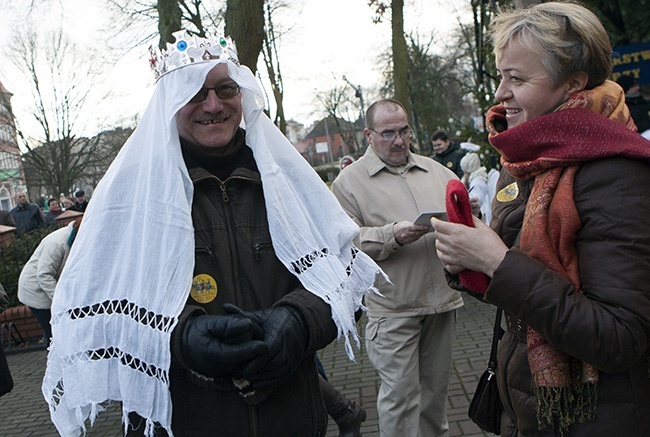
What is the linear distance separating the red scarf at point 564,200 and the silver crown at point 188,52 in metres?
1.04

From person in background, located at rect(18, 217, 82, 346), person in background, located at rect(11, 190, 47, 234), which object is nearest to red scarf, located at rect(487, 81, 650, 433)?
person in background, located at rect(18, 217, 82, 346)

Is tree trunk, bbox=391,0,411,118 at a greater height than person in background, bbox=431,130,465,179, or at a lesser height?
greater

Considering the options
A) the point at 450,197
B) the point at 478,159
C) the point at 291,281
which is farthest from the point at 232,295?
the point at 478,159

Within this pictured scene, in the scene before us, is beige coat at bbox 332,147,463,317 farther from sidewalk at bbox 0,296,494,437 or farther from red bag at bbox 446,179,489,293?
red bag at bbox 446,179,489,293

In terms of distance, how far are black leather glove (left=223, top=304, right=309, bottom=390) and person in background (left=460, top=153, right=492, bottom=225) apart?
5562mm

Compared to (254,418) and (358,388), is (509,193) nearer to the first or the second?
(254,418)

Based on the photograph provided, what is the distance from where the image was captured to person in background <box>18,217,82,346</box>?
688cm

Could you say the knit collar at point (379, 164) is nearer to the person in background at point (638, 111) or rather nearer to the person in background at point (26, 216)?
the person in background at point (638, 111)

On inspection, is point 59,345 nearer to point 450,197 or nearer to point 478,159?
point 450,197

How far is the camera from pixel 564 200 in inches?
68.2

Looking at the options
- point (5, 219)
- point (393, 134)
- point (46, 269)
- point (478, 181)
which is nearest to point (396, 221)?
point (393, 134)

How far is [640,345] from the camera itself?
1.67 metres

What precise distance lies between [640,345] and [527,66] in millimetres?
843

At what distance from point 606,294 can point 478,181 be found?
6.23m
